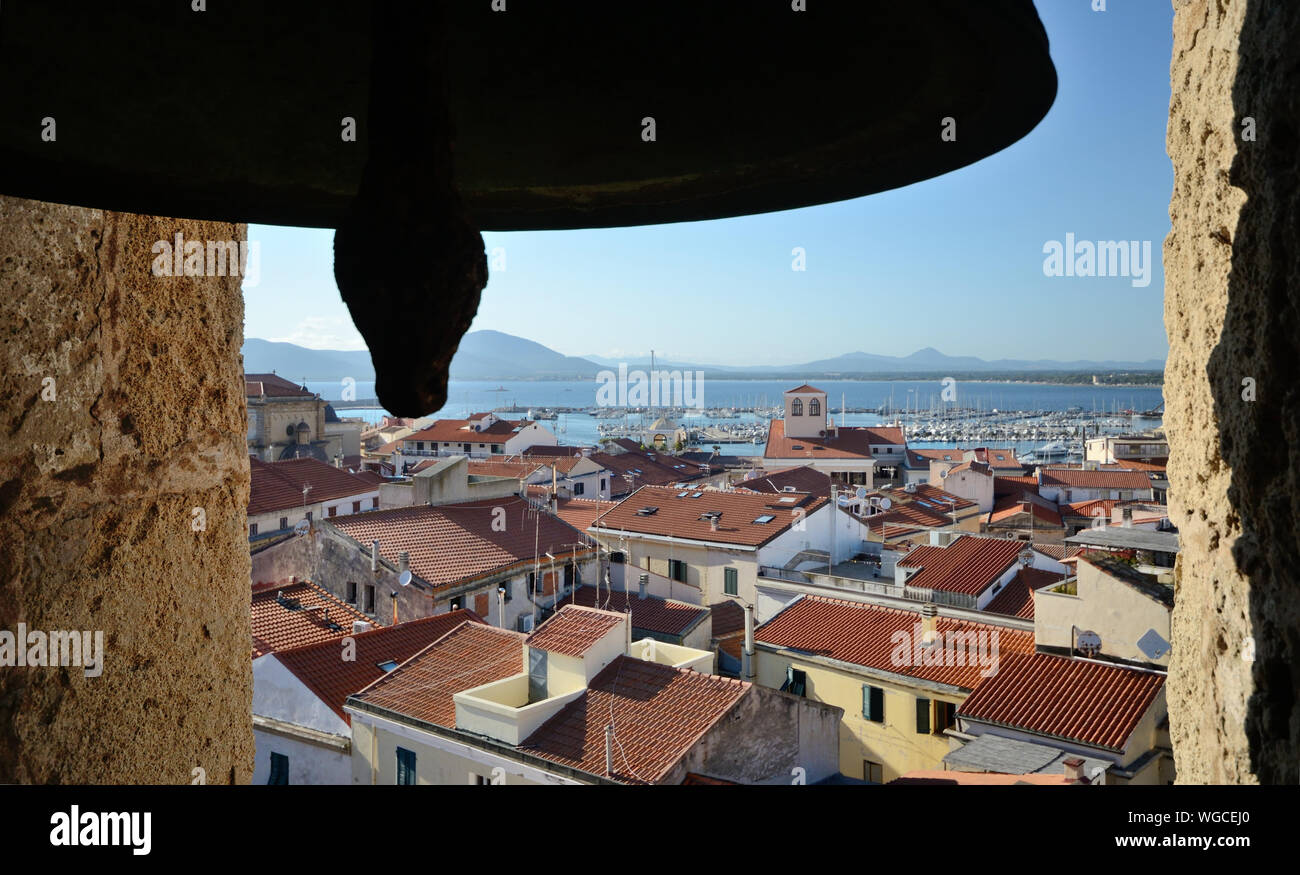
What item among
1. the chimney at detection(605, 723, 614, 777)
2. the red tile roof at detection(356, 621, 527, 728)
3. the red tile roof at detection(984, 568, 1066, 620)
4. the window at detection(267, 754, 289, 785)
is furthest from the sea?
the chimney at detection(605, 723, 614, 777)

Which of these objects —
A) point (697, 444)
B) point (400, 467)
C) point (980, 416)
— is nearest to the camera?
point (400, 467)

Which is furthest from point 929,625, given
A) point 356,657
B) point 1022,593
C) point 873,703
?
point 356,657

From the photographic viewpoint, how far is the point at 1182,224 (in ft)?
5.34

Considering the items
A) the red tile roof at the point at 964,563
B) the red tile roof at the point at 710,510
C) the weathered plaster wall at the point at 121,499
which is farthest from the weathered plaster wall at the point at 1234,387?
the red tile roof at the point at 710,510

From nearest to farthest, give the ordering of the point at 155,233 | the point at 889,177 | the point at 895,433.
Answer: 1. the point at 889,177
2. the point at 155,233
3. the point at 895,433

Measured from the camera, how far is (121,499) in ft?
6.59

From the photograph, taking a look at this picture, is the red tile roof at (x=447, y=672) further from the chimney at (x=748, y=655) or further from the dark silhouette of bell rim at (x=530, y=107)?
the dark silhouette of bell rim at (x=530, y=107)

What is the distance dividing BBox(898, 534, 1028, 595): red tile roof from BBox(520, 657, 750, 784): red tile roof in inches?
296

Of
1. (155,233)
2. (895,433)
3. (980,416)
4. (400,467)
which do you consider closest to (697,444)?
(895,433)

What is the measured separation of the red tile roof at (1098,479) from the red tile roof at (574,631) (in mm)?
27078

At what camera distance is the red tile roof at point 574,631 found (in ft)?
39.8

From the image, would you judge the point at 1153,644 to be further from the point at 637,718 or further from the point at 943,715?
the point at 637,718
